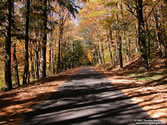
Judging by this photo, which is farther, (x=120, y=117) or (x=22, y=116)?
(x=22, y=116)

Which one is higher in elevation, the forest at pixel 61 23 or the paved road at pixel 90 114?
the forest at pixel 61 23

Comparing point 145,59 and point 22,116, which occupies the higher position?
point 145,59

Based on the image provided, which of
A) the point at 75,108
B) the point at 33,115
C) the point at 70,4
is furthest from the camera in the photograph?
the point at 70,4

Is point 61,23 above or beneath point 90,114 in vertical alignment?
above

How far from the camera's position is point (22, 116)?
459 centimetres

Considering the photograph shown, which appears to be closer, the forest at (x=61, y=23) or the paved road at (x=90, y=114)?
the paved road at (x=90, y=114)

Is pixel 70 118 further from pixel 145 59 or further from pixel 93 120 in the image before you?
pixel 145 59

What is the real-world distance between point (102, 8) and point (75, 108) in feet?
51.5

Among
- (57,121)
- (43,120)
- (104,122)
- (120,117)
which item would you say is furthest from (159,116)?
(43,120)

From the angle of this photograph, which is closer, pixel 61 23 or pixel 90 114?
pixel 90 114

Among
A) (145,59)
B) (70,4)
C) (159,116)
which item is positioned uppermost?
(70,4)

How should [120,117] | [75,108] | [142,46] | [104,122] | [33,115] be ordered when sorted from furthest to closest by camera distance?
[142,46]
[75,108]
[33,115]
[120,117]
[104,122]

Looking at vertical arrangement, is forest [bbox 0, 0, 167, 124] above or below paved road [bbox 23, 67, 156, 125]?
above

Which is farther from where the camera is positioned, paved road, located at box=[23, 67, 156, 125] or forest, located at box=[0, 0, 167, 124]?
forest, located at box=[0, 0, 167, 124]
